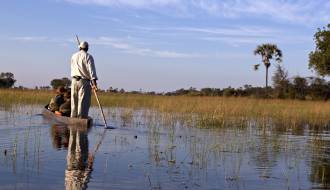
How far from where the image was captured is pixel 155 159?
33.0 feet

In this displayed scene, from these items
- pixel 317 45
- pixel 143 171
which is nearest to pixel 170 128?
pixel 143 171

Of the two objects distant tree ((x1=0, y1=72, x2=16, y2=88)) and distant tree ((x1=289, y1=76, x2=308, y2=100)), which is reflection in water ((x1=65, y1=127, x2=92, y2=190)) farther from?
distant tree ((x1=0, y1=72, x2=16, y2=88))

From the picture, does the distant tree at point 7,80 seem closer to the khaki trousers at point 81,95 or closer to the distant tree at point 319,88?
the distant tree at point 319,88

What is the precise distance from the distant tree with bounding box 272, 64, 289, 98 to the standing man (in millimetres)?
36880

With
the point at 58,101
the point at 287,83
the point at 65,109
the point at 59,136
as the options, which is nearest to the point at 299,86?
the point at 287,83

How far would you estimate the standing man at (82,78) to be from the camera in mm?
15445

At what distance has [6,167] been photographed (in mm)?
8539

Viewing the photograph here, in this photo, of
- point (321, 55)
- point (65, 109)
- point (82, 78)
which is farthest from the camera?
point (321, 55)

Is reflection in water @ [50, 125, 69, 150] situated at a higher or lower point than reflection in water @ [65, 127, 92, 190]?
higher

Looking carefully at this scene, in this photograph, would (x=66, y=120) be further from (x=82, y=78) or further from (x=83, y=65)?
(x=83, y=65)

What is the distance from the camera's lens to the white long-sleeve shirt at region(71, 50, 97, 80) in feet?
50.6

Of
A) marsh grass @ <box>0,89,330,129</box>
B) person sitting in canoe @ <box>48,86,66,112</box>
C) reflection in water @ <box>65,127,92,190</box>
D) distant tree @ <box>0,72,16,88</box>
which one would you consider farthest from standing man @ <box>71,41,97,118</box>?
distant tree @ <box>0,72,16,88</box>

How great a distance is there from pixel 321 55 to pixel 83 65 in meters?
32.1

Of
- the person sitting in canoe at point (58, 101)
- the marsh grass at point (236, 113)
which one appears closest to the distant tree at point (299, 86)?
the marsh grass at point (236, 113)
